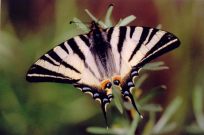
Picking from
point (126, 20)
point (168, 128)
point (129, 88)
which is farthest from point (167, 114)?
point (126, 20)

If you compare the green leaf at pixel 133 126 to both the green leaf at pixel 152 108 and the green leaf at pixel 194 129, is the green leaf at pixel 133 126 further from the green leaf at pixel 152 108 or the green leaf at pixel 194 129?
the green leaf at pixel 194 129

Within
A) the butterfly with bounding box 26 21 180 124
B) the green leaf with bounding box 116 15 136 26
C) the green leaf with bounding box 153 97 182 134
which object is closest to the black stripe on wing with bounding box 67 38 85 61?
the butterfly with bounding box 26 21 180 124

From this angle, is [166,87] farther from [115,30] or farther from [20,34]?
[20,34]

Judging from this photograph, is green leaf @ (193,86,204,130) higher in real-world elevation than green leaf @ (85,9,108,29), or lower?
lower

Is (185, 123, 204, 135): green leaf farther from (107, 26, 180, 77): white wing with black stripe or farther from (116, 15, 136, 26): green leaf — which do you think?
(116, 15, 136, 26): green leaf

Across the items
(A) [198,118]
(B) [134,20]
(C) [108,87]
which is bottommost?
(A) [198,118]

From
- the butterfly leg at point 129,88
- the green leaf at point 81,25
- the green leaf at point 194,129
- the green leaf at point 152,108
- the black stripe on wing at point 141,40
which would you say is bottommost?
the green leaf at point 194,129

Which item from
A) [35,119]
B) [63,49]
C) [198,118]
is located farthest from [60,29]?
[198,118]

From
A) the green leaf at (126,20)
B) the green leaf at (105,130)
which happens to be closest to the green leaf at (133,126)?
the green leaf at (105,130)
